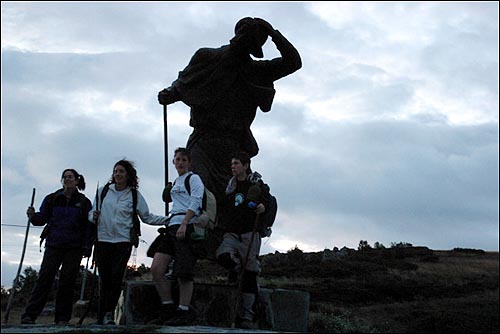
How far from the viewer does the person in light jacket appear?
6.54 metres

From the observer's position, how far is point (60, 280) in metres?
6.97

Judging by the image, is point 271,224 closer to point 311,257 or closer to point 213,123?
point 213,123

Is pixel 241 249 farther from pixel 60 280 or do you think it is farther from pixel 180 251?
pixel 60 280

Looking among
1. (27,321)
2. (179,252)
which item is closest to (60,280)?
(27,321)

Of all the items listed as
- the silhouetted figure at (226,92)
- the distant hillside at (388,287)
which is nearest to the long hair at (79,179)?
the silhouetted figure at (226,92)

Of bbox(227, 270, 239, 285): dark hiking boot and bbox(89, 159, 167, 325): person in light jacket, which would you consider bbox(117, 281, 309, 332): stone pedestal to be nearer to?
bbox(227, 270, 239, 285): dark hiking boot

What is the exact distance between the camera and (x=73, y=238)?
7059 millimetres

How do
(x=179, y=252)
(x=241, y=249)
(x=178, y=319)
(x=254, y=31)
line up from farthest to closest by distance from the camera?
(x=254, y=31), (x=241, y=249), (x=179, y=252), (x=178, y=319)

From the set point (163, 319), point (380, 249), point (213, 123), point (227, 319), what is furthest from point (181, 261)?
point (380, 249)

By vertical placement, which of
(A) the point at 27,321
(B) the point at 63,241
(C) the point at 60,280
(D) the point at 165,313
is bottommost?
(A) the point at 27,321

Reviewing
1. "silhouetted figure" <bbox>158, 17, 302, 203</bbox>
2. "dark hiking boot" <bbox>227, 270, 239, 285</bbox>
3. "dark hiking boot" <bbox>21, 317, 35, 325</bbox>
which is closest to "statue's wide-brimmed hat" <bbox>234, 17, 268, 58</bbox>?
"silhouetted figure" <bbox>158, 17, 302, 203</bbox>

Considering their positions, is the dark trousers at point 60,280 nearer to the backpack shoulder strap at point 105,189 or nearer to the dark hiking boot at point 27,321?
the dark hiking boot at point 27,321

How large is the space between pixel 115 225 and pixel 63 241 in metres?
0.71

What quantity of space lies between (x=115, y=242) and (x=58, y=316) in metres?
1.02
